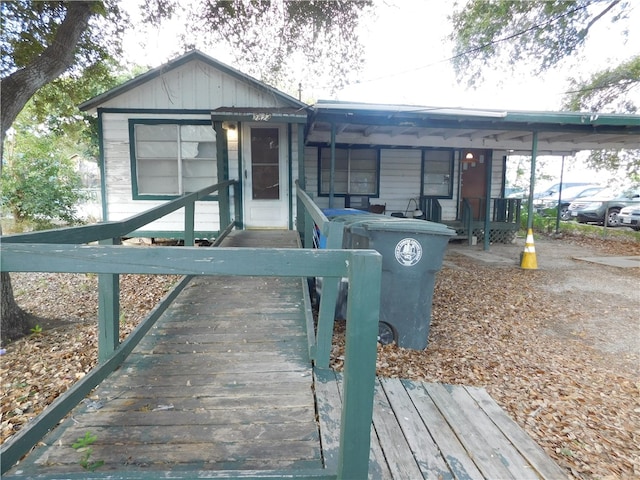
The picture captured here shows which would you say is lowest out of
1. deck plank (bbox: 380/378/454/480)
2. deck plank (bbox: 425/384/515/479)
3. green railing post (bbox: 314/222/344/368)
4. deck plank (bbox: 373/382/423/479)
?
deck plank (bbox: 425/384/515/479)

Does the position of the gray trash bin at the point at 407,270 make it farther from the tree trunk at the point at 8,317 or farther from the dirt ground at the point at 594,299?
the tree trunk at the point at 8,317

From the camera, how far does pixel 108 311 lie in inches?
98.8

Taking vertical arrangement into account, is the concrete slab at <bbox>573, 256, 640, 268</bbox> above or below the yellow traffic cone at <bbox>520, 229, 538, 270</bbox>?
below

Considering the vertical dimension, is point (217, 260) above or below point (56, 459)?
above

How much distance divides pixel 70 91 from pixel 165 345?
7.09 meters

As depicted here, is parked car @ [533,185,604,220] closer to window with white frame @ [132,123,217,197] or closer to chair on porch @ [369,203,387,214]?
chair on porch @ [369,203,387,214]

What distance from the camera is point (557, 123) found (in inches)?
310

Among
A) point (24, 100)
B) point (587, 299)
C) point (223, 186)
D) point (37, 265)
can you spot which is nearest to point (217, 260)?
point (37, 265)

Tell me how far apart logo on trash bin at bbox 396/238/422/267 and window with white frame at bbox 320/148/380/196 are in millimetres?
7039

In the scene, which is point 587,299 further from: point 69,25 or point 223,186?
point 69,25

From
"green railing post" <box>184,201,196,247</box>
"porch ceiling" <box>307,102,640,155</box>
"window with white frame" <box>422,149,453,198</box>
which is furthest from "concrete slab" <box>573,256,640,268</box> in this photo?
"green railing post" <box>184,201,196,247</box>

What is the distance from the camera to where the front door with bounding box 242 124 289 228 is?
317 inches

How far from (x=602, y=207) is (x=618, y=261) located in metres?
8.56

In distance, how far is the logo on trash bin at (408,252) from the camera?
12.9ft
